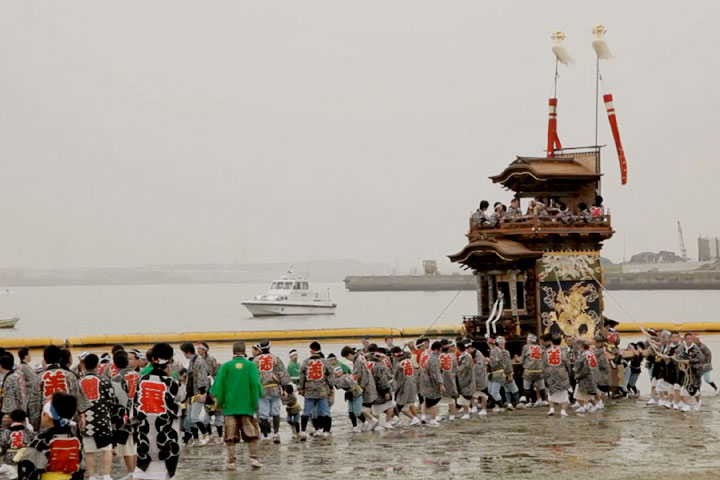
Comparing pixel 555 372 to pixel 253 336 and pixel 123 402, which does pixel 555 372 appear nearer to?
pixel 123 402

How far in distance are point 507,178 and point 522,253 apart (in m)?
3.08

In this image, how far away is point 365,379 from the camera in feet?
55.2

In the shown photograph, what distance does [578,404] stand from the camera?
19.7 meters

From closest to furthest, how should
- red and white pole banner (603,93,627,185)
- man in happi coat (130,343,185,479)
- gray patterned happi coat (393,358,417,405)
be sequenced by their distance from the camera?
man in happi coat (130,343,185,479) → gray patterned happi coat (393,358,417,405) → red and white pole banner (603,93,627,185)

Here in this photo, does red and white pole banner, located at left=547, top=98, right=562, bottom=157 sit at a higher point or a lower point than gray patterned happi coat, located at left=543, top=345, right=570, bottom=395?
higher

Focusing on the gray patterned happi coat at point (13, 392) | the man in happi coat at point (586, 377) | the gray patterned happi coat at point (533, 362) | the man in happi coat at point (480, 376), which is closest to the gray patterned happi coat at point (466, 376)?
the man in happi coat at point (480, 376)

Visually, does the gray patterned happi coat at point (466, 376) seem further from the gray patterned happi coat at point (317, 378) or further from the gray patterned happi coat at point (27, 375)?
the gray patterned happi coat at point (27, 375)

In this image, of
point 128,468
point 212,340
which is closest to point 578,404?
point 128,468

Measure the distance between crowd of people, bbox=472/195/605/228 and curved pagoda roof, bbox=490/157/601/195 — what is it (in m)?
0.73

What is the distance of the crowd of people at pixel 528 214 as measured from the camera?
24922mm

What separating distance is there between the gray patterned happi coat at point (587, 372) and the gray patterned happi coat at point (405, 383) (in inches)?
156

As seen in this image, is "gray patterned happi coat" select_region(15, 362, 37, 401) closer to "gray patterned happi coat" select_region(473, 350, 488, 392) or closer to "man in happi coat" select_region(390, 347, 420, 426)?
"man in happi coat" select_region(390, 347, 420, 426)

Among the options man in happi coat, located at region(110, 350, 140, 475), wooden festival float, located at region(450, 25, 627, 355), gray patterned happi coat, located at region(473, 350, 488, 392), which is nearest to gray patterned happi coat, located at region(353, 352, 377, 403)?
gray patterned happi coat, located at region(473, 350, 488, 392)

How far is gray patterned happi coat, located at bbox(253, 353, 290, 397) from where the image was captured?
1612cm
